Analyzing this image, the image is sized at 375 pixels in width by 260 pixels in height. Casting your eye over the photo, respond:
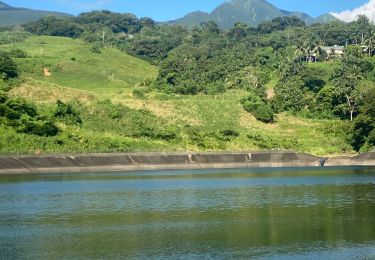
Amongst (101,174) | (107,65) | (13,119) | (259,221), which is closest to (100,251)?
(259,221)

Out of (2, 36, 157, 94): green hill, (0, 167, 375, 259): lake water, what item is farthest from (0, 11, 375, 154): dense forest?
(0, 167, 375, 259): lake water

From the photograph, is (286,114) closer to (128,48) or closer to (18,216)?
(18,216)

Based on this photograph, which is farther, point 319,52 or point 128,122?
point 319,52

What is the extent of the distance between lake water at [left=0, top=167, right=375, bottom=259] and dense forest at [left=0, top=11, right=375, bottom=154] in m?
26.5

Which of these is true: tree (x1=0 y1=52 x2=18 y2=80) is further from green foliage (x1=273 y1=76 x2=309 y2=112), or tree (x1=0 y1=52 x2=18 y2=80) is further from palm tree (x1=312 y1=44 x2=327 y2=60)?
palm tree (x1=312 y1=44 x2=327 y2=60)

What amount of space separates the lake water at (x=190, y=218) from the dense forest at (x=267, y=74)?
26.5m

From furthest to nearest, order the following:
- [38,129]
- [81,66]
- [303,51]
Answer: [303,51]
[81,66]
[38,129]

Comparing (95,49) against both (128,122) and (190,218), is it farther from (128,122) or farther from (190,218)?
(190,218)

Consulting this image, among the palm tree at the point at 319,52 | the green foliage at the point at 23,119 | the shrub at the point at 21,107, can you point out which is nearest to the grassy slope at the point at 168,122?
the green foliage at the point at 23,119

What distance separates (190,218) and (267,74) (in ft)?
326

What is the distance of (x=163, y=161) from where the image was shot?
7706cm

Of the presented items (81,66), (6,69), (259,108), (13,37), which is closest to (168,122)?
(259,108)

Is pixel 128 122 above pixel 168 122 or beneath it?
above

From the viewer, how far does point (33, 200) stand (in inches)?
1849
